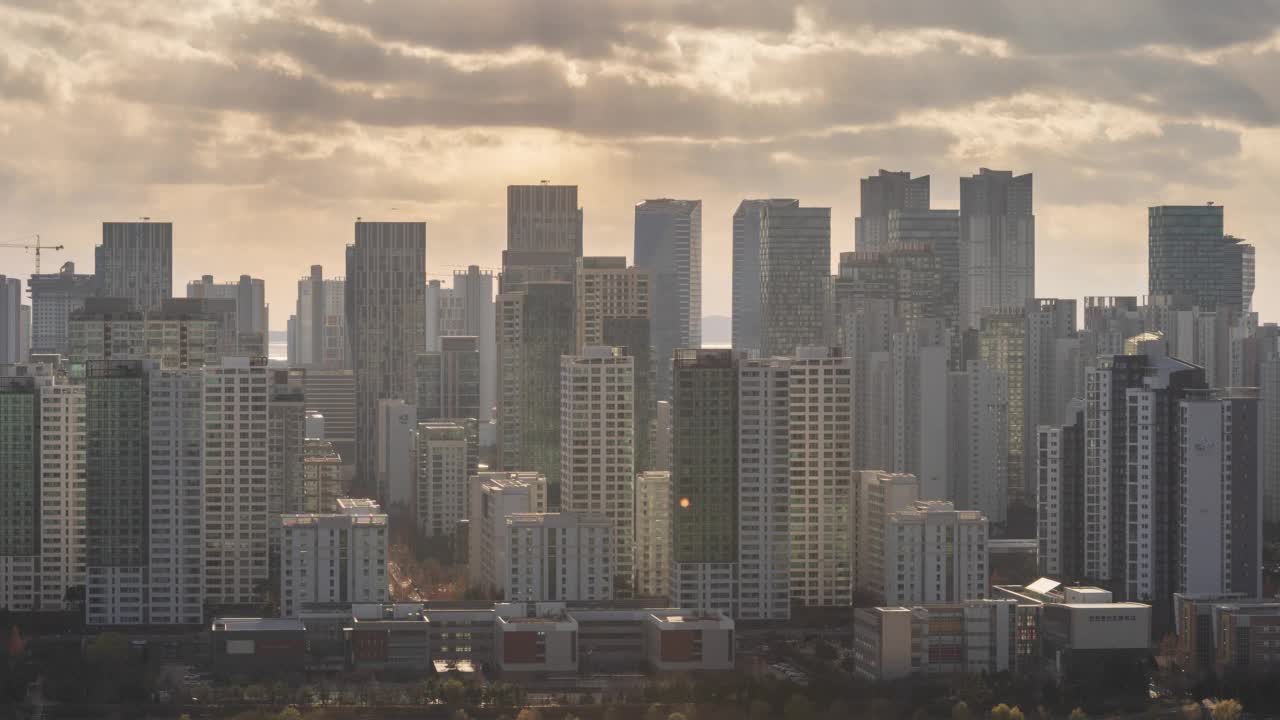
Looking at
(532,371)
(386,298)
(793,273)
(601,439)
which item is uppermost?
(793,273)

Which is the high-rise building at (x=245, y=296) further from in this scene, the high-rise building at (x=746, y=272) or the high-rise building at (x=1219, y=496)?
the high-rise building at (x=1219, y=496)

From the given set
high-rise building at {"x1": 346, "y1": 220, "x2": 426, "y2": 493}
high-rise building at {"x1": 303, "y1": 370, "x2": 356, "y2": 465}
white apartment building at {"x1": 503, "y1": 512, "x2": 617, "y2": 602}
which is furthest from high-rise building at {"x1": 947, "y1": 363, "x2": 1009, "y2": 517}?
high-rise building at {"x1": 346, "y1": 220, "x2": 426, "y2": 493}

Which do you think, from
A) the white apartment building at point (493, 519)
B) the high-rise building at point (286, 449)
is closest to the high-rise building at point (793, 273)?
Result: the high-rise building at point (286, 449)

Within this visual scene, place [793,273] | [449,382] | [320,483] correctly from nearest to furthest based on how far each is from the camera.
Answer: [320,483], [449,382], [793,273]

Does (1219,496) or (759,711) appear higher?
(1219,496)

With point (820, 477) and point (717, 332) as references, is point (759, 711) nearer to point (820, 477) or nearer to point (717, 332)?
point (820, 477)

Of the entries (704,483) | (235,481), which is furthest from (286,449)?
(704,483)
